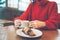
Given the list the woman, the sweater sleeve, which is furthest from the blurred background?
the sweater sleeve

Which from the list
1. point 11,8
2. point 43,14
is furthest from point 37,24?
point 11,8

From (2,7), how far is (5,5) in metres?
0.12

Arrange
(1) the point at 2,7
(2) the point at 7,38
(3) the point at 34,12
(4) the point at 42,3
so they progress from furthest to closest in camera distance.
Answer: (1) the point at 2,7 → (3) the point at 34,12 → (4) the point at 42,3 → (2) the point at 7,38

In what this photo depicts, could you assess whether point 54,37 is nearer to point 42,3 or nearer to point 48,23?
point 48,23

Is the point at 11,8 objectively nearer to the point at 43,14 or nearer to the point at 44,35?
the point at 43,14

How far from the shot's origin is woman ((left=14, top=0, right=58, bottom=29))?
1458 mm

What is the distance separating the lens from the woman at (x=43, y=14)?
4.78 ft

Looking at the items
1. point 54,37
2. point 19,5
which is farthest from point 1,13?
point 54,37

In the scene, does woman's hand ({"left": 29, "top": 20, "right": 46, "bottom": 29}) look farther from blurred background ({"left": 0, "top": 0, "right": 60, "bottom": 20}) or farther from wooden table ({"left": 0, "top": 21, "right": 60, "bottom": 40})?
blurred background ({"left": 0, "top": 0, "right": 60, "bottom": 20})

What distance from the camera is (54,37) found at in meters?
1.29

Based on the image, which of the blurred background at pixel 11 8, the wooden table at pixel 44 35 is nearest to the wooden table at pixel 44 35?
the wooden table at pixel 44 35

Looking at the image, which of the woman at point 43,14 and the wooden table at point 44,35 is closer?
the wooden table at point 44,35

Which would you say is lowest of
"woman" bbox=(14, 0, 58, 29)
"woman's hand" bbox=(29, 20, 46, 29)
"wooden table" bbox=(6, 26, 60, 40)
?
"wooden table" bbox=(6, 26, 60, 40)

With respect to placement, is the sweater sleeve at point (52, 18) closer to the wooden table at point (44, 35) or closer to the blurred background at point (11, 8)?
the wooden table at point (44, 35)
